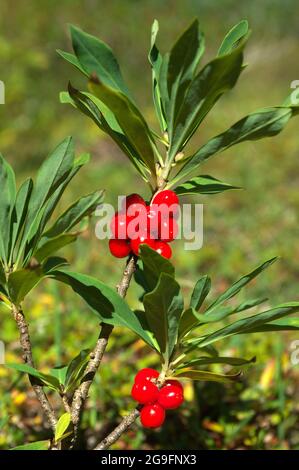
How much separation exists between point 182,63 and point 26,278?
0.46 meters

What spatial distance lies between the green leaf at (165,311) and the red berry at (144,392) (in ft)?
0.24

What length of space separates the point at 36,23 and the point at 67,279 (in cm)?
905

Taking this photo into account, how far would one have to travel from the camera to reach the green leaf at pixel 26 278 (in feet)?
3.44

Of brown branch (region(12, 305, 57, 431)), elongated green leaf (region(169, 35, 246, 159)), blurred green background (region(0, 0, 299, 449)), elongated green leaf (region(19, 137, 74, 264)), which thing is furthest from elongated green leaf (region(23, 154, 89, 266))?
blurred green background (region(0, 0, 299, 449))

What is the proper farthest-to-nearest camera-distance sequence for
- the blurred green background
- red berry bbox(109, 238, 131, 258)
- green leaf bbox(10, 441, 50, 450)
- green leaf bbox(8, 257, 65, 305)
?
1. the blurred green background
2. green leaf bbox(10, 441, 50, 450)
3. red berry bbox(109, 238, 131, 258)
4. green leaf bbox(8, 257, 65, 305)

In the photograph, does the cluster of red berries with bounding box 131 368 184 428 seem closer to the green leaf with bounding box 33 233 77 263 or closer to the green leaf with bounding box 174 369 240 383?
the green leaf with bounding box 174 369 240 383

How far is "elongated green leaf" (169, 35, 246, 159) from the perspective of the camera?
3.08 ft

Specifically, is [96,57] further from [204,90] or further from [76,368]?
[76,368]

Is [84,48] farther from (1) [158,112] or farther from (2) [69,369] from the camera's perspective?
(2) [69,369]

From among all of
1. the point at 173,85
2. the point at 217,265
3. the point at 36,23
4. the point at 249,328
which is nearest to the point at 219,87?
the point at 173,85

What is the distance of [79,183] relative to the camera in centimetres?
623

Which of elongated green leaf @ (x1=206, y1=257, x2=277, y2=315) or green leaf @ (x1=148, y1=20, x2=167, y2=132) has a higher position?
green leaf @ (x1=148, y1=20, x2=167, y2=132)

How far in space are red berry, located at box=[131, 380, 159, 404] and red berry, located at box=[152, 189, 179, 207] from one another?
0.37 meters

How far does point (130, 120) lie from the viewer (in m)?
1.05
